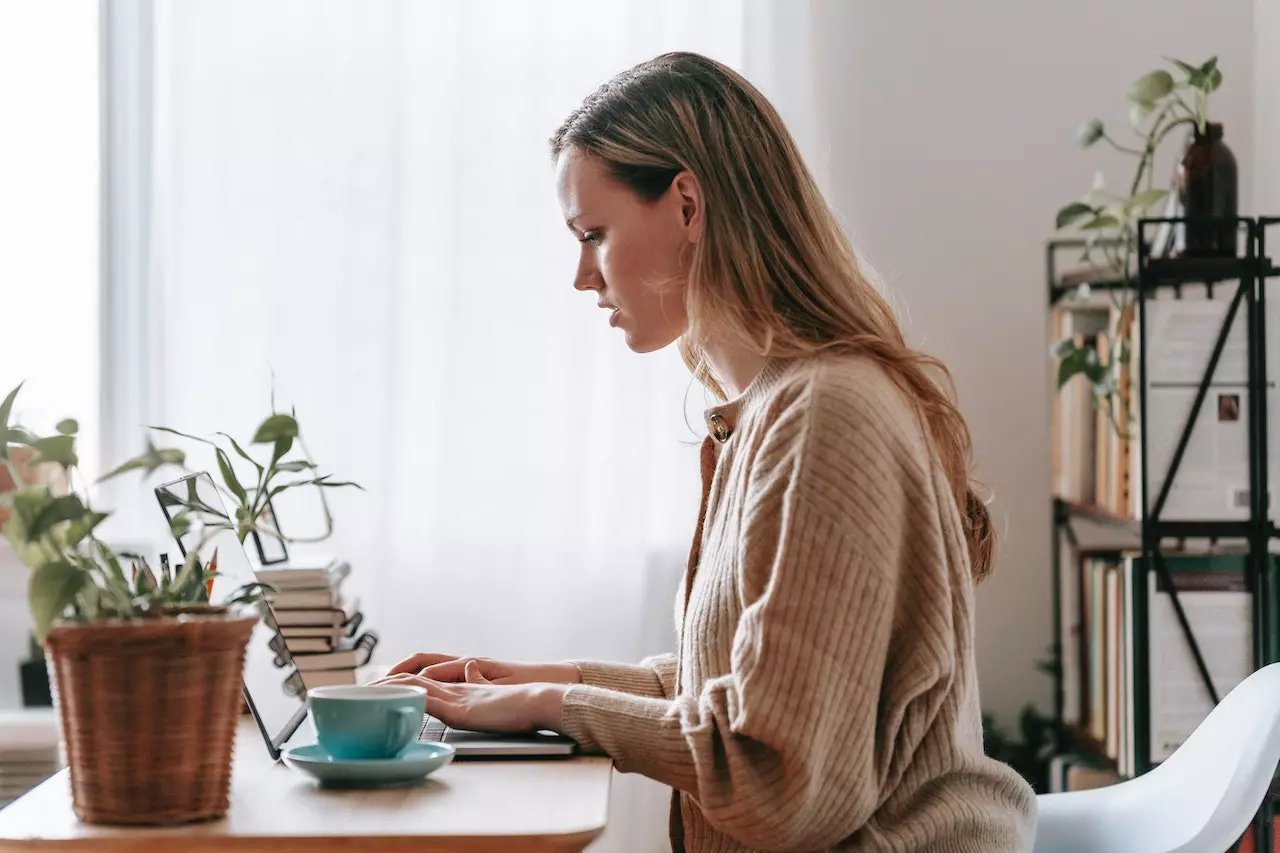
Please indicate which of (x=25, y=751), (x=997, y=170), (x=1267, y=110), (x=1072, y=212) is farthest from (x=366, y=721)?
(x=1267, y=110)

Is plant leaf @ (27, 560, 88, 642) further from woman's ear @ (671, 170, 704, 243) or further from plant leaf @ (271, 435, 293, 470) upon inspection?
woman's ear @ (671, 170, 704, 243)

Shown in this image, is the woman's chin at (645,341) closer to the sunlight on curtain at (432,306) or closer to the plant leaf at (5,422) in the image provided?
the plant leaf at (5,422)

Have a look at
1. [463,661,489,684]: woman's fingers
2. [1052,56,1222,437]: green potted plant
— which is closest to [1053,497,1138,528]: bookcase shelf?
[1052,56,1222,437]: green potted plant

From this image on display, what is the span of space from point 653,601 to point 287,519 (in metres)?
0.68

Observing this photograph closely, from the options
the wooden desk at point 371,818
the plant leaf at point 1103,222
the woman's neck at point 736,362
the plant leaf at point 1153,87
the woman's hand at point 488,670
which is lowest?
the wooden desk at point 371,818

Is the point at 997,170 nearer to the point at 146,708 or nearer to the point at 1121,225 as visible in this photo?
the point at 1121,225

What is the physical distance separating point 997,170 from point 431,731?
1773 millimetres

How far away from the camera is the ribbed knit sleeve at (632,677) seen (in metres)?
1.47

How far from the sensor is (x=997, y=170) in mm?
2633

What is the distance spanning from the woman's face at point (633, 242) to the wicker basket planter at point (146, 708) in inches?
22.9

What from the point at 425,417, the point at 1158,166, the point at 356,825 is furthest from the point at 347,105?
the point at 356,825

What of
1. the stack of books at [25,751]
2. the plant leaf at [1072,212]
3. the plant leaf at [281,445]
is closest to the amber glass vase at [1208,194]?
the plant leaf at [1072,212]

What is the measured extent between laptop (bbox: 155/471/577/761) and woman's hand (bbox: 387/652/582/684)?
5 cm

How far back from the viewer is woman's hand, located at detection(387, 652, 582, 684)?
4.62 ft
